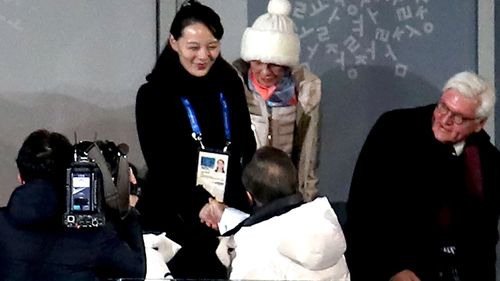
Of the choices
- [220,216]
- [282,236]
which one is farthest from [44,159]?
[220,216]

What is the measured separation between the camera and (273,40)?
4977mm

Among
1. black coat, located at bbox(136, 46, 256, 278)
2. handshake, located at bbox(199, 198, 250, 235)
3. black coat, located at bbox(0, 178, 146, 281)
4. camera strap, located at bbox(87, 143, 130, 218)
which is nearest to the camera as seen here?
black coat, located at bbox(0, 178, 146, 281)

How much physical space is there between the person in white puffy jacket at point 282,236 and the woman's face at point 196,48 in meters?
0.66

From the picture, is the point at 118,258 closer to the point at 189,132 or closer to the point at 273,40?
the point at 189,132

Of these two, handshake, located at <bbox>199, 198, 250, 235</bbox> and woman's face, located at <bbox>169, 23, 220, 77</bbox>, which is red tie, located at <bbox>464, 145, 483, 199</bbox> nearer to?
handshake, located at <bbox>199, 198, 250, 235</bbox>

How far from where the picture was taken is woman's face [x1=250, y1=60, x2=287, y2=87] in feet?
16.5

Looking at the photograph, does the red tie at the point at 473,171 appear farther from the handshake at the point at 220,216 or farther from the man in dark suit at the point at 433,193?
the handshake at the point at 220,216

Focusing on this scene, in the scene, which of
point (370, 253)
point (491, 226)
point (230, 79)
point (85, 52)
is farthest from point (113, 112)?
point (491, 226)

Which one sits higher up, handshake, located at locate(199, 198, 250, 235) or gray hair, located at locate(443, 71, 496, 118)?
gray hair, located at locate(443, 71, 496, 118)

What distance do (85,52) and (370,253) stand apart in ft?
4.92

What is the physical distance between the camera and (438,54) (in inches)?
224

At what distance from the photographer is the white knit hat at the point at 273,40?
497cm

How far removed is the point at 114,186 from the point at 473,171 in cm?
159

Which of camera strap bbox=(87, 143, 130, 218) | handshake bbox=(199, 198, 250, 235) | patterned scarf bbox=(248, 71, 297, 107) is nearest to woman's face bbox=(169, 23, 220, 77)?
patterned scarf bbox=(248, 71, 297, 107)
